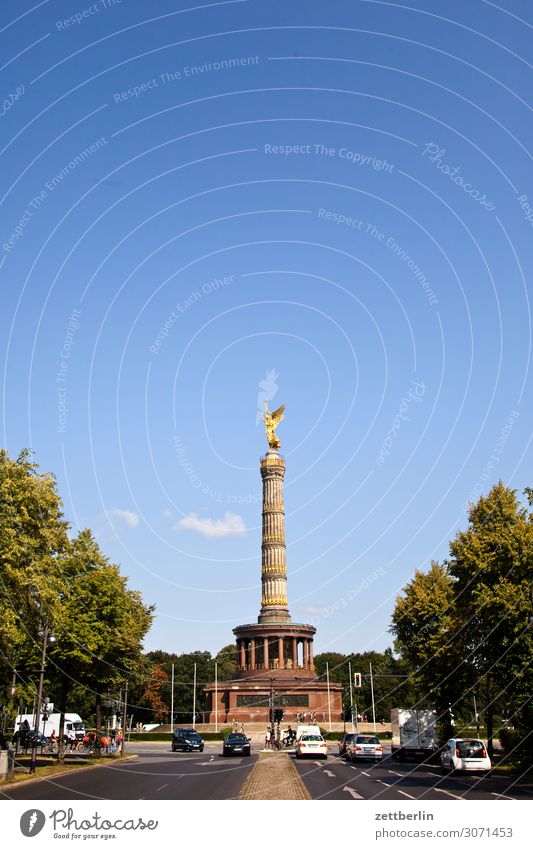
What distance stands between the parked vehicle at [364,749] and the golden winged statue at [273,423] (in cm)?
7161

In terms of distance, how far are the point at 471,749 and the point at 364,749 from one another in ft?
38.3

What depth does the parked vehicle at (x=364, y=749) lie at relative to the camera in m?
41.8

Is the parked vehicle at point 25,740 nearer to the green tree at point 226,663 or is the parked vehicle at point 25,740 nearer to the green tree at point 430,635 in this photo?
the green tree at point 430,635

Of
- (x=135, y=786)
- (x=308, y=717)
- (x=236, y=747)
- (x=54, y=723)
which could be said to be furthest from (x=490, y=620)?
(x=308, y=717)

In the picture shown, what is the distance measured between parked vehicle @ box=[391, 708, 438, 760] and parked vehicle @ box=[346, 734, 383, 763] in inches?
145

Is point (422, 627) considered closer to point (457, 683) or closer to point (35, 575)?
point (457, 683)

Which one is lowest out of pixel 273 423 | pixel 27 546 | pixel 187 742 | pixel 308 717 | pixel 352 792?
pixel 352 792

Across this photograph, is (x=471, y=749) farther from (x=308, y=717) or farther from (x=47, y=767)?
(x=308, y=717)

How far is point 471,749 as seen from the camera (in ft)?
104

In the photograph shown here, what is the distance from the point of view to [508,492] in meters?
41.5

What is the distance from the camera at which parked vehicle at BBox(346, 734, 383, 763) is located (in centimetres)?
4178

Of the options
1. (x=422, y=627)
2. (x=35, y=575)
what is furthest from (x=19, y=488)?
(x=422, y=627)

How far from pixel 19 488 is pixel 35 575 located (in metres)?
3.86

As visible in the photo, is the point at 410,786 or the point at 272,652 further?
the point at 272,652
